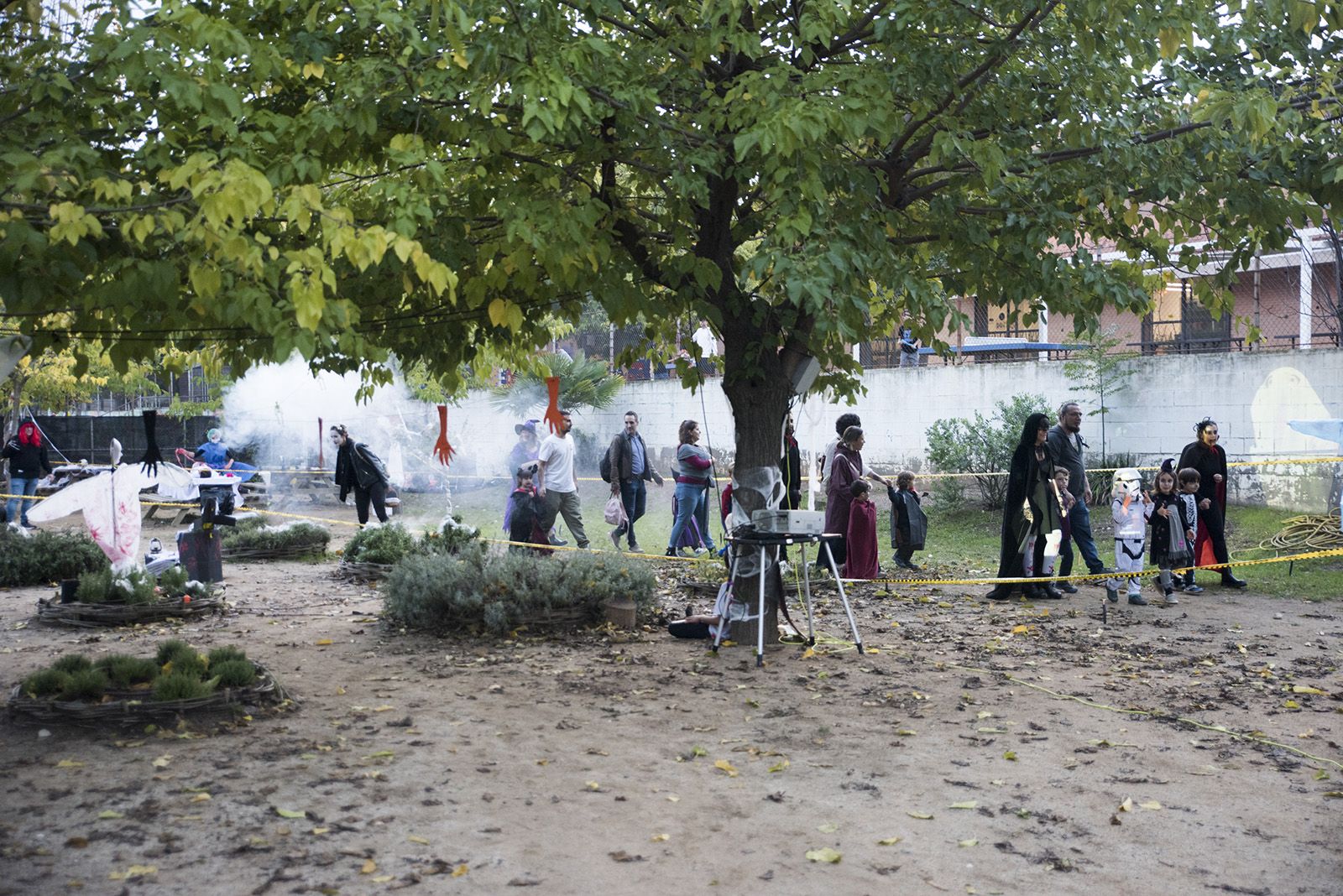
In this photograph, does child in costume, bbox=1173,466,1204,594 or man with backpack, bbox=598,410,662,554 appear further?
man with backpack, bbox=598,410,662,554

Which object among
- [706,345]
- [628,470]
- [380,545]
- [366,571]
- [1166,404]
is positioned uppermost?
[706,345]

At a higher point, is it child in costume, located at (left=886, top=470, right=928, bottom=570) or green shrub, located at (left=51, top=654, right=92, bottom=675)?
child in costume, located at (left=886, top=470, right=928, bottom=570)

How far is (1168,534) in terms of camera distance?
1138 cm

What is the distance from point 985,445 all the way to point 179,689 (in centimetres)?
1501

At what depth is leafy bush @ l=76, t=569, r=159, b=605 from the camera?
995 centimetres

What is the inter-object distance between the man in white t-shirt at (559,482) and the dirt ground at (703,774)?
4.67 m

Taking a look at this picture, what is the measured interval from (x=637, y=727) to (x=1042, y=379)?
15.2 metres

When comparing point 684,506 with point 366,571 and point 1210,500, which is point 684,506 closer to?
point 366,571

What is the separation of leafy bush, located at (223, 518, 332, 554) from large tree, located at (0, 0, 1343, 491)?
24.5 ft

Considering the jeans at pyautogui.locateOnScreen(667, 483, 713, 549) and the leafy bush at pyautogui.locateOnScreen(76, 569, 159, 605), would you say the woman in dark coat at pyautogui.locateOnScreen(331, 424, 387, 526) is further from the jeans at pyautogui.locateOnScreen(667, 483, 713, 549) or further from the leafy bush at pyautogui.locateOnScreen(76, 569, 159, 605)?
the leafy bush at pyautogui.locateOnScreen(76, 569, 159, 605)

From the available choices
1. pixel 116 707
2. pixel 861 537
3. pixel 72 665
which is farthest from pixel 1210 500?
pixel 72 665

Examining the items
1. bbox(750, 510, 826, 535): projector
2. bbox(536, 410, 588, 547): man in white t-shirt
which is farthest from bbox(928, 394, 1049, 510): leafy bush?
bbox(750, 510, 826, 535): projector

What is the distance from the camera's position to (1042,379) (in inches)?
803

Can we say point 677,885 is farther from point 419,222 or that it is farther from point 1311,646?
point 1311,646
